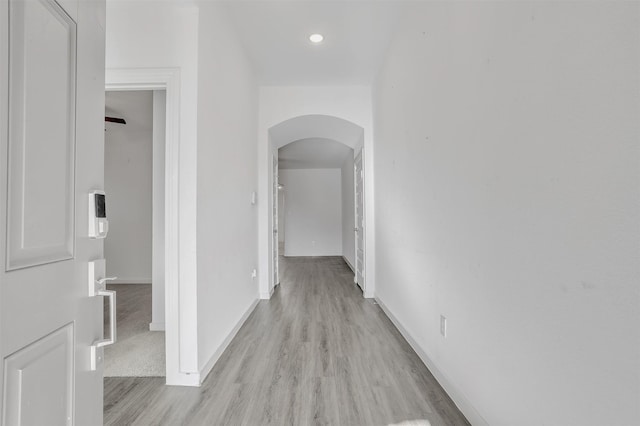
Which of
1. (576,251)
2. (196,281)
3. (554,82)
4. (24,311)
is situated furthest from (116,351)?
(554,82)

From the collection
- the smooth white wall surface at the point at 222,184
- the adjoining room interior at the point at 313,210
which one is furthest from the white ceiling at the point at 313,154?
the smooth white wall surface at the point at 222,184

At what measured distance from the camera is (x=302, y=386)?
6.81 feet

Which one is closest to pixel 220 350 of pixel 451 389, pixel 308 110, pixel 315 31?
pixel 451 389

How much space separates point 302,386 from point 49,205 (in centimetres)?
183

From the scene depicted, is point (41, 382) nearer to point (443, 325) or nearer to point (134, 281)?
point (443, 325)

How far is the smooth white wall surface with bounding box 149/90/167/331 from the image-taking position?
3.24 metres

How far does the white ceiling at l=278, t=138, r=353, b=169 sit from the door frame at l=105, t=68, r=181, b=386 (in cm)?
422

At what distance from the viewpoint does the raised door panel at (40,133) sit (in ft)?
2.08

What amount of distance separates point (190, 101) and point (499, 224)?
2008 mm

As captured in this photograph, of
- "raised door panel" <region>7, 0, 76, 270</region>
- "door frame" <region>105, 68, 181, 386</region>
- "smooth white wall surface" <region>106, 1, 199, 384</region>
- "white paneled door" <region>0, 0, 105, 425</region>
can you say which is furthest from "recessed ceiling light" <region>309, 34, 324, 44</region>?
"raised door panel" <region>7, 0, 76, 270</region>

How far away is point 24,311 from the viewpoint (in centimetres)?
65

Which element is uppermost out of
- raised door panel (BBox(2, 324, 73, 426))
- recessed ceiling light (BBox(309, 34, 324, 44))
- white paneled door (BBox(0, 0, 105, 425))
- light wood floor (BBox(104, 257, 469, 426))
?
recessed ceiling light (BBox(309, 34, 324, 44))

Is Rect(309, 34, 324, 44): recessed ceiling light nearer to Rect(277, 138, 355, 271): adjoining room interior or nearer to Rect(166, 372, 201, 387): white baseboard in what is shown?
Rect(166, 372, 201, 387): white baseboard

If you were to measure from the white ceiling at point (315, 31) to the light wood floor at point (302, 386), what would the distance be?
289cm
